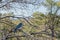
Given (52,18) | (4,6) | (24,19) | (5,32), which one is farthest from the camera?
(52,18)

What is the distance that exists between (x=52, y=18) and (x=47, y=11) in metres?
0.62

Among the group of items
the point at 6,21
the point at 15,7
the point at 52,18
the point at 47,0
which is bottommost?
the point at 52,18

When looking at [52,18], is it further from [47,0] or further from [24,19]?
[24,19]

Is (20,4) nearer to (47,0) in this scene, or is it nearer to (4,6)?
(4,6)

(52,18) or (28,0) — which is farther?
(52,18)

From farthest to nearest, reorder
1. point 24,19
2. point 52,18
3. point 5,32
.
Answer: point 52,18
point 24,19
point 5,32

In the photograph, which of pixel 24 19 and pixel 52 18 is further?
pixel 52 18

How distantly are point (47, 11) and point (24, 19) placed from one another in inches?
314

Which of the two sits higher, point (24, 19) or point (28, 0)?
point (28, 0)

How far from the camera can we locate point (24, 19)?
4.54 m

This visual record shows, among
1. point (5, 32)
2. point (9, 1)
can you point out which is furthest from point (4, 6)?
point (5, 32)

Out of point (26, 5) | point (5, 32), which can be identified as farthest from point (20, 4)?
point (5, 32)

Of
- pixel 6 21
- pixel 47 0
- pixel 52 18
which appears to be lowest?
pixel 52 18

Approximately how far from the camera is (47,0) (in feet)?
39.7
